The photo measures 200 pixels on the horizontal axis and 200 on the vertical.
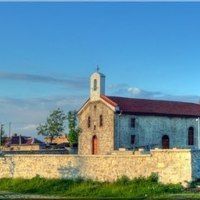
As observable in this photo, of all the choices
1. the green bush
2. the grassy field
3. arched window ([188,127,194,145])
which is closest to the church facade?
arched window ([188,127,194,145])

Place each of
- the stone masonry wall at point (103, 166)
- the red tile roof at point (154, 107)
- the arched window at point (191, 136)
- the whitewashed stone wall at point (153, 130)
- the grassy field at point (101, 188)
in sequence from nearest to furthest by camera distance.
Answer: the grassy field at point (101, 188), the stone masonry wall at point (103, 166), the whitewashed stone wall at point (153, 130), the red tile roof at point (154, 107), the arched window at point (191, 136)

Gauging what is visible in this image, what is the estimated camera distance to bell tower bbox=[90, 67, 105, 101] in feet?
214

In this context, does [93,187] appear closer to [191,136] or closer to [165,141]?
[165,141]

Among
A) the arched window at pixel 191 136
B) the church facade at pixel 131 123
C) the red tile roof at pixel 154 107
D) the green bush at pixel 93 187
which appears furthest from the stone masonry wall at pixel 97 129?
the green bush at pixel 93 187

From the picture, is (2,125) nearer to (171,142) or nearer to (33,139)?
(33,139)

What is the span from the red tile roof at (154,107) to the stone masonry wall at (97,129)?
1.37 m

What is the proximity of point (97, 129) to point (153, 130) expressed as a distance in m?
5.70

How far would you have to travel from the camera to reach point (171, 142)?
64.9 m

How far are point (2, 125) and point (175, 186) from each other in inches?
1916

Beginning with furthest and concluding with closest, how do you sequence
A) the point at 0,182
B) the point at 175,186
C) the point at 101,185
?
1. the point at 0,182
2. the point at 101,185
3. the point at 175,186

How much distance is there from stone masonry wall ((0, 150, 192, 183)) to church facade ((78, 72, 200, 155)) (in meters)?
10.5

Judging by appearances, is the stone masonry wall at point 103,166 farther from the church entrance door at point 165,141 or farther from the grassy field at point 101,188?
the church entrance door at point 165,141

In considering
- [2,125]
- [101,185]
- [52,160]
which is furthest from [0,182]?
[2,125]

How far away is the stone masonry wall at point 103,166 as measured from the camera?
140 feet
